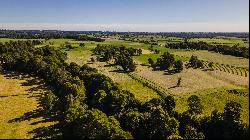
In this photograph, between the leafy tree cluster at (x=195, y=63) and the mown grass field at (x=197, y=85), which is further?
the leafy tree cluster at (x=195, y=63)

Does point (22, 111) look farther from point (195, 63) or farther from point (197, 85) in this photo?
point (195, 63)

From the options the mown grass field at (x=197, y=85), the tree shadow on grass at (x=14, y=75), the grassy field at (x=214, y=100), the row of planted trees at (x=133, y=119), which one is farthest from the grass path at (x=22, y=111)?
the grassy field at (x=214, y=100)

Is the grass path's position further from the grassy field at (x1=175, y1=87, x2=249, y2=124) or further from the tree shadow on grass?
the grassy field at (x1=175, y1=87, x2=249, y2=124)

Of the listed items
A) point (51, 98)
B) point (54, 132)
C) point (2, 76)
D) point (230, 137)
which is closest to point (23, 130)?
point (54, 132)

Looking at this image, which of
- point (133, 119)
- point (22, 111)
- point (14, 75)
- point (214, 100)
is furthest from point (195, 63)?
point (133, 119)

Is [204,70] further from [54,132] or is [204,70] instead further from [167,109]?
[54,132]

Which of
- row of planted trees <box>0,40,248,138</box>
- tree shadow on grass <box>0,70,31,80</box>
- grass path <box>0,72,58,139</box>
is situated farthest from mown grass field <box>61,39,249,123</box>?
tree shadow on grass <box>0,70,31,80</box>

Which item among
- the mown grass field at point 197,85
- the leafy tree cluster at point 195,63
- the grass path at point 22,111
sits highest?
the leafy tree cluster at point 195,63

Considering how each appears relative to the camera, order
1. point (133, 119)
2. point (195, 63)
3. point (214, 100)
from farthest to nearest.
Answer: point (195, 63)
point (214, 100)
point (133, 119)

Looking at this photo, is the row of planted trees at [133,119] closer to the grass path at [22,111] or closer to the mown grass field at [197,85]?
the grass path at [22,111]
